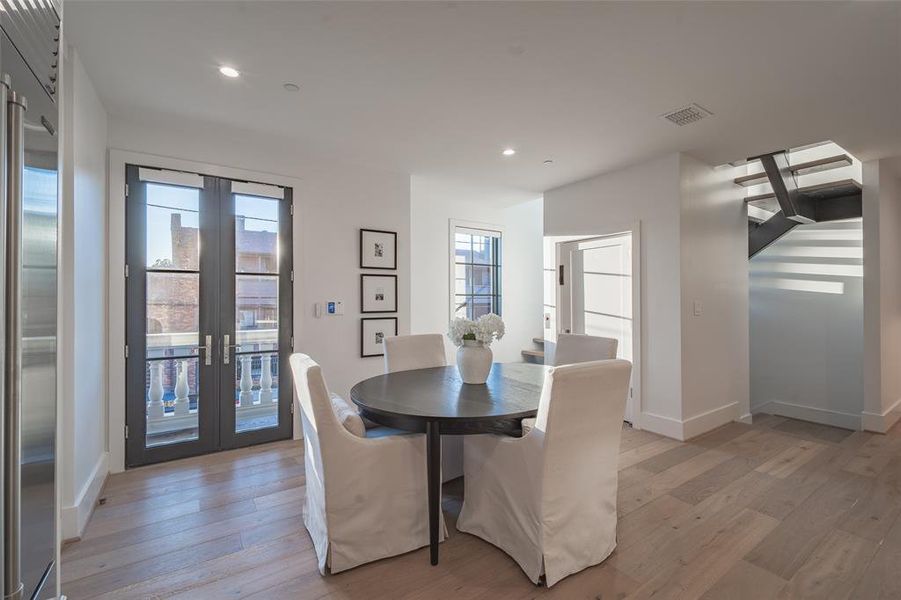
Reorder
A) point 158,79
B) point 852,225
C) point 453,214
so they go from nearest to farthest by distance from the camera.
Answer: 1. point 158,79
2. point 852,225
3. point 453,214

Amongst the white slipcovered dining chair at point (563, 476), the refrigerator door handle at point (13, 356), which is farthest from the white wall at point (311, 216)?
the refrigerator door handle at point (13, 356)

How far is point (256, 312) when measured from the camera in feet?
11.3

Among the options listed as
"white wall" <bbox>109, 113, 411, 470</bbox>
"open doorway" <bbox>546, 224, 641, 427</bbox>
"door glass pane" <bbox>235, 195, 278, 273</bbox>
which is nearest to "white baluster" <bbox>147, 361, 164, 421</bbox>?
"white wall" <bbox>109, 113, 411, 470</bbox>

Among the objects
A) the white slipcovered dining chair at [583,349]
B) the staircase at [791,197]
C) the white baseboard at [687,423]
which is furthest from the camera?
the staircase at [791,197]

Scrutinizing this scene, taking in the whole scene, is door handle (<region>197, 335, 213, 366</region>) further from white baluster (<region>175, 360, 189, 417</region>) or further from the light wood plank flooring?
the light wood plank flooring

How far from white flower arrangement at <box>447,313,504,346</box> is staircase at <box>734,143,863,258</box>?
3.03 m

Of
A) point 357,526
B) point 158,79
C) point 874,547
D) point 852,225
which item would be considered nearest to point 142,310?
point 158,79

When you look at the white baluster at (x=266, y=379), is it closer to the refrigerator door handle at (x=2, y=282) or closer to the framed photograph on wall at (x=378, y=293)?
the framed photograph on wall at (x=378, y=293)

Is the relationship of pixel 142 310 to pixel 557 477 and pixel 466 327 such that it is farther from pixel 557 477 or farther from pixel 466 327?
pixel 557 477

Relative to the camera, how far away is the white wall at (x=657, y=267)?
3.60m

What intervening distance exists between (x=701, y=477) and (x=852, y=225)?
3819 millimetres

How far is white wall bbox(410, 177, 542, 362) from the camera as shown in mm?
5145

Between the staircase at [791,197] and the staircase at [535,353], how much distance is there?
276cm

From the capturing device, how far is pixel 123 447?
2.99m
